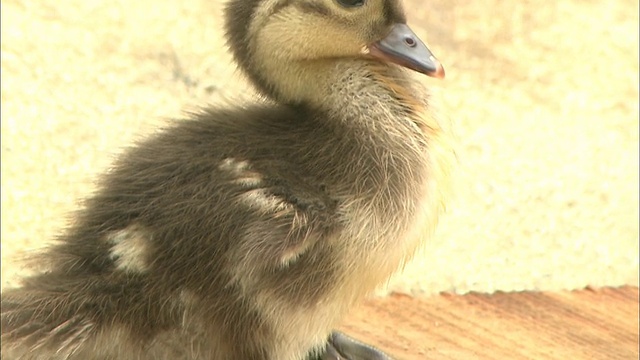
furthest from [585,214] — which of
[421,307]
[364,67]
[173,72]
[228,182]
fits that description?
[228,182]

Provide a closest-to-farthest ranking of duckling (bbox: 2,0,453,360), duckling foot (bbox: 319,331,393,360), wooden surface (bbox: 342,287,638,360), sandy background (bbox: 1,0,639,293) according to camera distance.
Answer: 1. duckling (bbox: 2,0,453,360)
2. duckling foot (bbox: 319,331,393,360)
3. wooden surface (bbox: 342,287,638,360)
4. sandy background (bbox: 1,0,639,293)

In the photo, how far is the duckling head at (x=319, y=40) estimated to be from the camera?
1.07m

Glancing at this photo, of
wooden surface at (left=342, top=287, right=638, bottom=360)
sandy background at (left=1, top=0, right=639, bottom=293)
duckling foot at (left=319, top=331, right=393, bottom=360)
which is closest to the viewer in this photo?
duckling foot at (left=319, top=331, right=393, bottom=360)

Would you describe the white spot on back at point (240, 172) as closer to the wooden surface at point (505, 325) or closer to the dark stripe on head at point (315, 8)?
the dark stripe on head at point (315, 8)

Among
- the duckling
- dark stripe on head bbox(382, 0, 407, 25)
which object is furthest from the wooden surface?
dark stripe on head bbox(382, 0, 407, 25)

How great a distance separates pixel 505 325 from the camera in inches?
58.8

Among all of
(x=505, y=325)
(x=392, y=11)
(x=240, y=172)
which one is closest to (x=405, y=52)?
(x=392, y=11)

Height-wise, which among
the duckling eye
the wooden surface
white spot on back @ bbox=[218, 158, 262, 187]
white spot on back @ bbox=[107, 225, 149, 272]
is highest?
the duckling eye

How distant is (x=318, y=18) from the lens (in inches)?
42.4

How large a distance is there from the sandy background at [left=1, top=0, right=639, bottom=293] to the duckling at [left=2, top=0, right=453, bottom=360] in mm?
617

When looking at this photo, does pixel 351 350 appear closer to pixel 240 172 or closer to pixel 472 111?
pixel 240 172

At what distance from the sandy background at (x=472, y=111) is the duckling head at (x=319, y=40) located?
64 cm

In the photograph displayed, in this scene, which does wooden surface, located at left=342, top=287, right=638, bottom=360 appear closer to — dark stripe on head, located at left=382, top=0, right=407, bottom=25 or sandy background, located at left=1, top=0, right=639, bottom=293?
sandy background, located at left=1, top=0, right=639, bottom=293

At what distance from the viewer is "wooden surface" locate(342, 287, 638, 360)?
1375 mm
